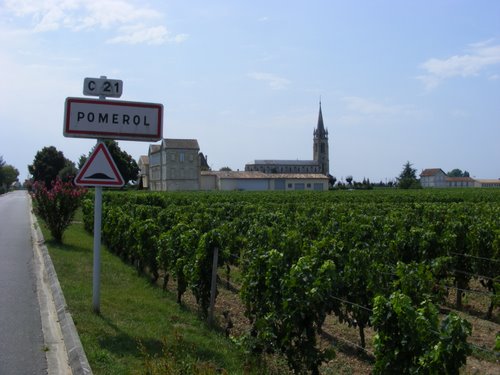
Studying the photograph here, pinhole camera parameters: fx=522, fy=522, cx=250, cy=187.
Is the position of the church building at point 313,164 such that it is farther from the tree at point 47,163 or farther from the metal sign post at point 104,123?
the metal sign post at point 104,123

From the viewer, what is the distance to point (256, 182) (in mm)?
106562

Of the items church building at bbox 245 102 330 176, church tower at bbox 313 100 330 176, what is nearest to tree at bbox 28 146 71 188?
church building at bbox 245 102 330 176

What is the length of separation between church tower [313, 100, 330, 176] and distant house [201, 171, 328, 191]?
57797 mm

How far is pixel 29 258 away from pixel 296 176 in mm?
100987

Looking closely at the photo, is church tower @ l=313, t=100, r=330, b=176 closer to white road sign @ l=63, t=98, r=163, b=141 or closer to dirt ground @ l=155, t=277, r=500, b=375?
dirt ground @ l=155, t=277, r=500, b=375

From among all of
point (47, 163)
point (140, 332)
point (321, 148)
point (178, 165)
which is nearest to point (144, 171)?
point (178, 165)

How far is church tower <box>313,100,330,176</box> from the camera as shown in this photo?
557ft

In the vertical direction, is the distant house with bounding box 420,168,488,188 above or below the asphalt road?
above

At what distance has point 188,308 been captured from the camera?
8.45 meters

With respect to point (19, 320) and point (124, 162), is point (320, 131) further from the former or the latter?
point (19, 320)

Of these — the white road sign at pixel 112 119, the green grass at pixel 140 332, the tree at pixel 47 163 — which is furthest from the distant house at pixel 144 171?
the white road sign at pixel 112 119

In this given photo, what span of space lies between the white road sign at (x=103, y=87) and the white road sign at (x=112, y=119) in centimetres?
17

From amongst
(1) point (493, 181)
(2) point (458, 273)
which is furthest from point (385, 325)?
(1) point (493, 181)

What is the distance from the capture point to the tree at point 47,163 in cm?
8775
